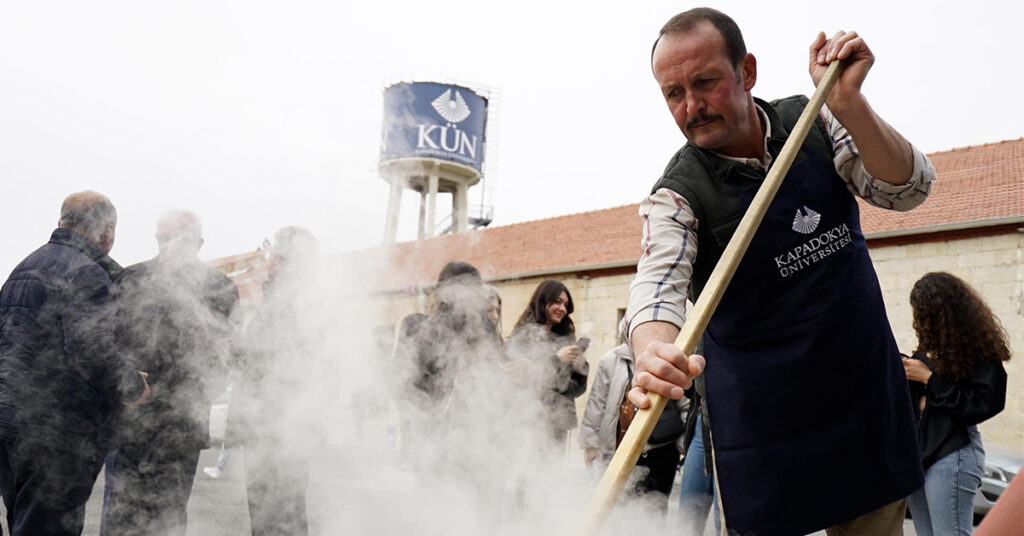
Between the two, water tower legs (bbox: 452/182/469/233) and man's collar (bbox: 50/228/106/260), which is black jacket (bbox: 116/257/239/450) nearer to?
man's collar (bbox: 50/228/106/260)

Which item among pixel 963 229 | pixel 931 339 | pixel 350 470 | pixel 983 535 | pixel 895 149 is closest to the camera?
pixel 983 535

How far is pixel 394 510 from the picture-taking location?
14.4 ft

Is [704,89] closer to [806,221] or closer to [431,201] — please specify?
[806,221]

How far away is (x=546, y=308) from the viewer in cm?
418

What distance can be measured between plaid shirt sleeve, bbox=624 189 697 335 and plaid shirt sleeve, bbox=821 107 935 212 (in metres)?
0.43

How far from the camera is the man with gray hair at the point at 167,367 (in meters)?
3.40

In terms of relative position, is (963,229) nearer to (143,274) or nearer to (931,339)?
(931,339)

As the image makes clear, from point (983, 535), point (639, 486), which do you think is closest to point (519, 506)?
point (639, 486)

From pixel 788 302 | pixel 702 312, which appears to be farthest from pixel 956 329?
pixel 702 312

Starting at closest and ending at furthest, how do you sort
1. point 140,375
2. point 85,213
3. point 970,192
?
1. point 140,375
2. point 85,213
3. point 970,192

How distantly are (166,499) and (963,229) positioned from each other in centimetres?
1213

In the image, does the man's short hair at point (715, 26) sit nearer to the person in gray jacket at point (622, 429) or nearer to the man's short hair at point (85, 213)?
the person in gray jacket at point (622, 429)

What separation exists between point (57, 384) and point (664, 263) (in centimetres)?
252

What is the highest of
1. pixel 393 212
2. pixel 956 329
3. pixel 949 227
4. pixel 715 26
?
pixel 393 212
